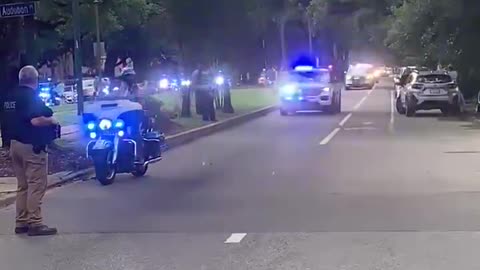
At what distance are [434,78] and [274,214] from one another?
23.4 m

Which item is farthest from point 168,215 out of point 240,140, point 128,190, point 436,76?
point 436,76

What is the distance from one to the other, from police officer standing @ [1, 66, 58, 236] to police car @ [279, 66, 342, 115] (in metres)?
26.2

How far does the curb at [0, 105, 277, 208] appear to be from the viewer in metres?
14.7

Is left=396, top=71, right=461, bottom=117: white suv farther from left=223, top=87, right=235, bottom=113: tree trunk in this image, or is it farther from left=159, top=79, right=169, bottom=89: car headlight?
left=159, top=79, right=169, bottom=89: car headlight

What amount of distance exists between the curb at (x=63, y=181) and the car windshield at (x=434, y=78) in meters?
19.4

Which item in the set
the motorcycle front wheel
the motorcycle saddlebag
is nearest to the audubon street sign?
the motorcycle saddlebag

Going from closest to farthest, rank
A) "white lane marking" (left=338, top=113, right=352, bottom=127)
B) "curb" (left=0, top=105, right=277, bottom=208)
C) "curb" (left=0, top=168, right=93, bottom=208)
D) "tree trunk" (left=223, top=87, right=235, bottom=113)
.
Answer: "curb" (left=0, top=168, right=93, bottom=208) → "curb" (left=0, top=105, right=277, bottom=208) → "white lane marking" (left=338, top=113, right=352, bottom=127) → "tree trunk" (left=223, top=87, right=235, bottom=113)

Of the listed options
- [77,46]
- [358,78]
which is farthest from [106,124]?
[358,78]

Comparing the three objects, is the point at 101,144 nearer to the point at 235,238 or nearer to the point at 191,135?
the point at 235,238

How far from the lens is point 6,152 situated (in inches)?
675

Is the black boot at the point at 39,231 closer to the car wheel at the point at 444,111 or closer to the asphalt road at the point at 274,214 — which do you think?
the asphalt road at the point at 274,214

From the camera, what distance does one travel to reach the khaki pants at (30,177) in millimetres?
10367

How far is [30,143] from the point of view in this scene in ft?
33.9

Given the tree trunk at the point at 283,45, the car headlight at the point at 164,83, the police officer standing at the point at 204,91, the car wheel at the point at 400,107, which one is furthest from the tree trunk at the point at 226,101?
the car headlight at the point at 164,83
